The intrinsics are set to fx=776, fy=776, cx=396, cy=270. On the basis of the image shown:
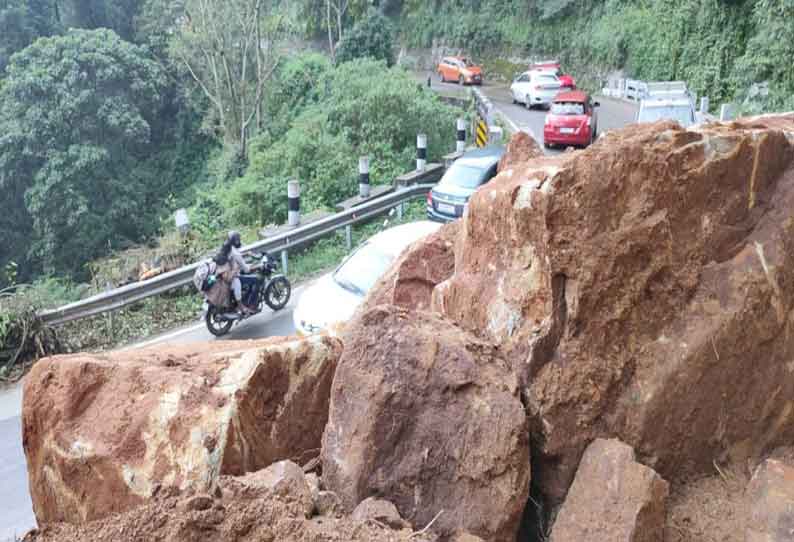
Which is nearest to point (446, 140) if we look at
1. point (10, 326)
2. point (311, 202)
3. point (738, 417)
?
point (311, 202)

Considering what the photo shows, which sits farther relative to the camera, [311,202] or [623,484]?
[311,202]

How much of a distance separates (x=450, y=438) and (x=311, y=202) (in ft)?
51.8

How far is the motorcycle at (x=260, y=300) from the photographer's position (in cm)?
1094

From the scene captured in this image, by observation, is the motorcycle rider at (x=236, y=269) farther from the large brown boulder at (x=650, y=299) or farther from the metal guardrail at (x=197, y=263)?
the large brown boulder at (x=650, y=299)

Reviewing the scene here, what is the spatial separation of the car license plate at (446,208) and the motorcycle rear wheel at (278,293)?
424 cm

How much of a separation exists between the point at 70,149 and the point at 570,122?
52.8 feet

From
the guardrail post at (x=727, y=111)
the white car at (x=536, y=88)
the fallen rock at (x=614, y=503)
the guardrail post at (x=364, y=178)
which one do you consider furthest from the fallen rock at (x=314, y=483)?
the white car at (x=536, y=88)

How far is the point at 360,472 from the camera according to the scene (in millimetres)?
3781

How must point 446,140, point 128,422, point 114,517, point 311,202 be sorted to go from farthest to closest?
point 446,140
point 311,202
point 128,422
point 114,517

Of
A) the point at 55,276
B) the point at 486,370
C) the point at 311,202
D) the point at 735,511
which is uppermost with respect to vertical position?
the point at 486,370

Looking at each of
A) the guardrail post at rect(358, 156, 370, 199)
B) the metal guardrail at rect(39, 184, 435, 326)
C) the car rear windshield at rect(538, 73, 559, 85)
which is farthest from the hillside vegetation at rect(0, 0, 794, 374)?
the car rear windshield at rect(538, 73, 559, 85)

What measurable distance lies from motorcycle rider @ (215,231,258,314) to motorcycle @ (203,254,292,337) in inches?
2.5

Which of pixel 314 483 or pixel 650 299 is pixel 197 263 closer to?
pixel 314 483

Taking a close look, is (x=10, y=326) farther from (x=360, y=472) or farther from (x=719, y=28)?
(x=719, y=28)
